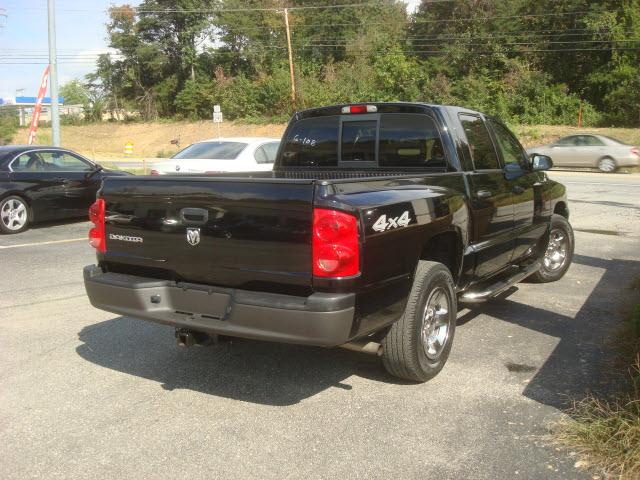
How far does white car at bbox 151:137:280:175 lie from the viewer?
11.9 meters

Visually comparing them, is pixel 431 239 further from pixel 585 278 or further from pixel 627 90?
pixel 627 90

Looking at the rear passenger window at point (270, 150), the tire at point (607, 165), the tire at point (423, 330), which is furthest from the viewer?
the tire at point (607, 165)

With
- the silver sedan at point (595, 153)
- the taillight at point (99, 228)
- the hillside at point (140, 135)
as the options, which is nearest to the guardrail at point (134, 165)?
the hillside at point (140, 135)

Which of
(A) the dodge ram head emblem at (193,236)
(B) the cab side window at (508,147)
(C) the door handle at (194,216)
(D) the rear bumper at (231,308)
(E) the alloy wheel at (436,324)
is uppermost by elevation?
(B) the cab side window at (508,147)

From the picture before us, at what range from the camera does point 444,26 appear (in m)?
51.5

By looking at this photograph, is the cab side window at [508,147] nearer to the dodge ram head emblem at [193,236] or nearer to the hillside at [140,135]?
the dodge ram head emblem at [193,236]

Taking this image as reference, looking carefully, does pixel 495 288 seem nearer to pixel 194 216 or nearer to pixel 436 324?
pixel 436 324

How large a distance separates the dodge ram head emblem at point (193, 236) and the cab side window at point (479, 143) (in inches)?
99.1

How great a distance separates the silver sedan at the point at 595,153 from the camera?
24.3 meters

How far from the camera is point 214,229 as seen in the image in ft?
12.2

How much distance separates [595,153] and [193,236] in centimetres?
2424

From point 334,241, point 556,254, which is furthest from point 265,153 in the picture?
point 334,241

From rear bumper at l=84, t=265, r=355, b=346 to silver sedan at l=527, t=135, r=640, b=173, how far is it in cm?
2275

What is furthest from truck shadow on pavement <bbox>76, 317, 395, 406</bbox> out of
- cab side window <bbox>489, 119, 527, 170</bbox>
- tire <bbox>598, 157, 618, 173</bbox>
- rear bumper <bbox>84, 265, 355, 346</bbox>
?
tire <bbox>598, 157, 618, 173</bbox>
